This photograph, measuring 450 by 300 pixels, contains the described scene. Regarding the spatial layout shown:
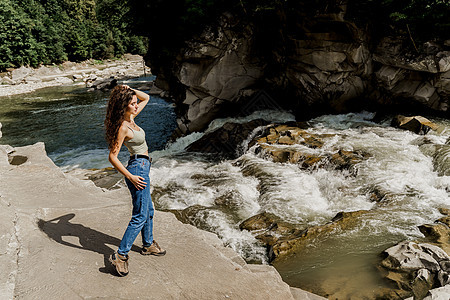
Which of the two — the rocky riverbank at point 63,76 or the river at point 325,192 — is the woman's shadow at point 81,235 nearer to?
the river at point 325,192

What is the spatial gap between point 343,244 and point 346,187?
2.77 meters

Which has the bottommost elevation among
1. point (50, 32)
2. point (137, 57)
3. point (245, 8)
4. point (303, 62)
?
point (137, 57)

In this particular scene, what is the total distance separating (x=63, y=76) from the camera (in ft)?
143

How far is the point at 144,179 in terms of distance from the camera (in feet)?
12.0

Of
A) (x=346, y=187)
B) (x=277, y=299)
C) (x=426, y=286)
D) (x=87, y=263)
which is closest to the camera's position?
(x=277, y=299)

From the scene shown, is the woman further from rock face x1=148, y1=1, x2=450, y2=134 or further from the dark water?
rock face x1=148, y1=1, x2=450, y2=134

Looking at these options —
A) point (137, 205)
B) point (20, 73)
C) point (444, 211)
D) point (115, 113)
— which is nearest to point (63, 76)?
point (20, 73)

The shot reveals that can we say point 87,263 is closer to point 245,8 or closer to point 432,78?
point 245,8

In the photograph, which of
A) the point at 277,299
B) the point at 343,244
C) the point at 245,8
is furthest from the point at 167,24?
the point at 277,299

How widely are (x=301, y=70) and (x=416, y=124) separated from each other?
529cm

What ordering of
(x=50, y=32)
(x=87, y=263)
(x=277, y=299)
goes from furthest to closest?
(x=50, y=32), (x=87, y=263), (x=277, y=299)

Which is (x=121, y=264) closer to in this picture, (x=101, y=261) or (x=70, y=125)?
(x=101, y=261)

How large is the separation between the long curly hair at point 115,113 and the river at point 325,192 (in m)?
3.62

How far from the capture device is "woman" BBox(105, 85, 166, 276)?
138 inches
